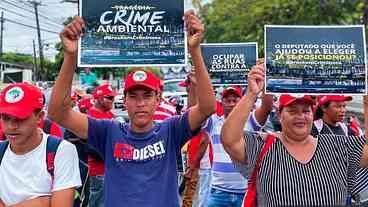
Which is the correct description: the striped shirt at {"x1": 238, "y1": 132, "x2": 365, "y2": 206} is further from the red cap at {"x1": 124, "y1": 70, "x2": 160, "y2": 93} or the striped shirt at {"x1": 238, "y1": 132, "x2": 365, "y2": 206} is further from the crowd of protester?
the red cap at {"x1": 124, "y1": 70, "x2": 160, "y2": 93}

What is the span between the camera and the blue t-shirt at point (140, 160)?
323cm

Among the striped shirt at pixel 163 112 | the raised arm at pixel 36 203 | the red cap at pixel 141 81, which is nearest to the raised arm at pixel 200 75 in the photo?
the red cap at pixel 141 81

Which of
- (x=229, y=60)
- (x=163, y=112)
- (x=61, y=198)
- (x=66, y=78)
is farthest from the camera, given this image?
(x=163, y=112)

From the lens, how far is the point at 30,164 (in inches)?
115

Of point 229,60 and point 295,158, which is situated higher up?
point 229,60

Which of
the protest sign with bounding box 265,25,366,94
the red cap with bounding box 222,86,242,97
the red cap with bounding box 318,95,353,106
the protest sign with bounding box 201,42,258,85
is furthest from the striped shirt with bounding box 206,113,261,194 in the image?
the protest sign with bounding box 265,25,366,94

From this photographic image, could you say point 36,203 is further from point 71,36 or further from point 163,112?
point 163,112

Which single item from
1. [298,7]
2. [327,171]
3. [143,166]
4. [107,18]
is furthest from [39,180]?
[298,7]

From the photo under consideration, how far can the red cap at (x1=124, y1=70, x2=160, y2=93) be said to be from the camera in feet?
11.1

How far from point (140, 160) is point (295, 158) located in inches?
34.7

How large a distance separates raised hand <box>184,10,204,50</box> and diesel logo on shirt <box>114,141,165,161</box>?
0.61m

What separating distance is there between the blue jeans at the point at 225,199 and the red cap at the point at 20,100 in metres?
2.47

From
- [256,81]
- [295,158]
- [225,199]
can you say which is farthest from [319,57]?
[225,199]

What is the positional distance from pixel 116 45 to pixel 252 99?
38.1 inches
